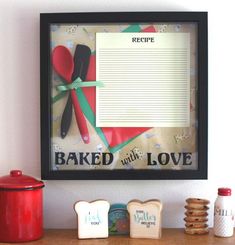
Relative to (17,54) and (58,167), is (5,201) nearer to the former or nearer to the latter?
(58,167)

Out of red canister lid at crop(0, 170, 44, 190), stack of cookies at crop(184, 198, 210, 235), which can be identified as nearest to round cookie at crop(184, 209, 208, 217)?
stack of cookies at crop(184, 198, 210, 235)

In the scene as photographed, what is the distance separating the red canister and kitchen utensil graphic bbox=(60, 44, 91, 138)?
180 millimetres

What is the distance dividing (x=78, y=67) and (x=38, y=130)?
186 millimetres

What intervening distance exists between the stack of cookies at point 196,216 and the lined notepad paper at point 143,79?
0.19 metres

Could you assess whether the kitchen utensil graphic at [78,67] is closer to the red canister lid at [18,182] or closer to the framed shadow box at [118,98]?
the framed shadow box at [118,98]

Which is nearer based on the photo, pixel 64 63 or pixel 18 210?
pixel 18 210

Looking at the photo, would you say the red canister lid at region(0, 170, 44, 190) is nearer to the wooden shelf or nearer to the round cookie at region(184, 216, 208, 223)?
the wooden shelf

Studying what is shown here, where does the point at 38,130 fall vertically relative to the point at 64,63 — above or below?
below

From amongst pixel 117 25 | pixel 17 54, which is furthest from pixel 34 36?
pixel 117 25

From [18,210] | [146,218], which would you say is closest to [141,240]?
[146,218]

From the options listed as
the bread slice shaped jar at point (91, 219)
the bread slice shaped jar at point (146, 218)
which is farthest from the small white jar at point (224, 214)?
the bread slice shaped jar at point (91, 219)

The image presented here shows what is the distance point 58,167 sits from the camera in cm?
112

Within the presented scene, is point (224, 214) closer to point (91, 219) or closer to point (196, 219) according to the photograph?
point (196, 219)

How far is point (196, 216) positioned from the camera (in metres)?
1.07
